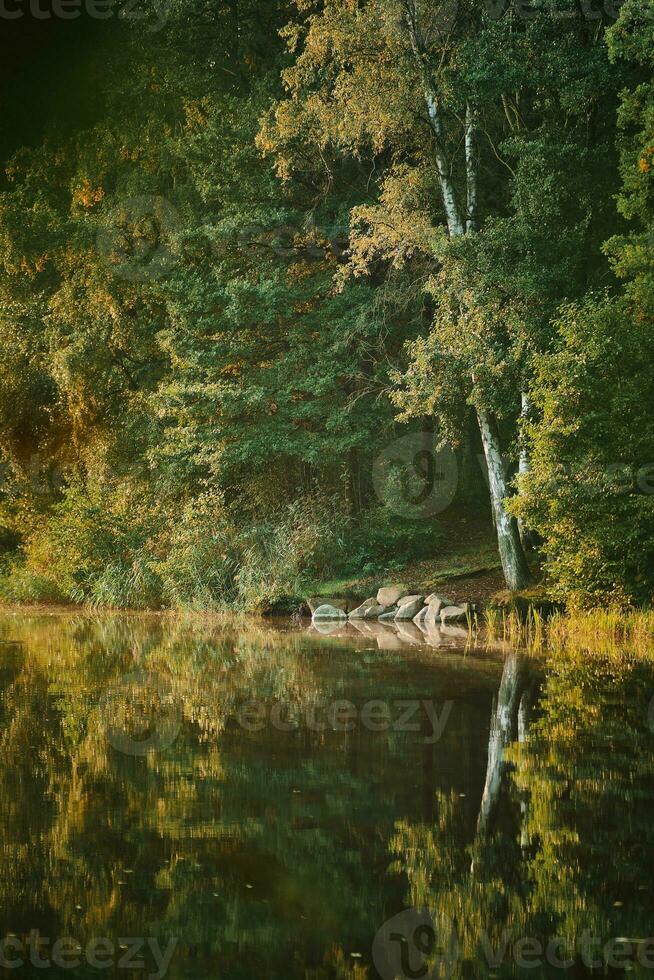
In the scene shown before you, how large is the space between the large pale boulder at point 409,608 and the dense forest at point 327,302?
1797mm

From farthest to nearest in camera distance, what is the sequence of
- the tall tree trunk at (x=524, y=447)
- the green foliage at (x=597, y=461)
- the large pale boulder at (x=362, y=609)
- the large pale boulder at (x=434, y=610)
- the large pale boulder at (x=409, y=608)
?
the large pale boulder at (x=362, y=609) → the large pale boulder at (x=409, y=608) → the large pale boulder at (x=434, y=610) → the tall tree trunk at (x=524, y=447) → the green foliage at (x=597, y=461)

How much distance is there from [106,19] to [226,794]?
27302mm

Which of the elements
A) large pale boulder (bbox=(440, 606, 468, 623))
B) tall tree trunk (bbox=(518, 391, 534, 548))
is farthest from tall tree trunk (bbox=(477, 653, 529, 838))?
large pale boulder (bbox=(440, 606, 468, 623))

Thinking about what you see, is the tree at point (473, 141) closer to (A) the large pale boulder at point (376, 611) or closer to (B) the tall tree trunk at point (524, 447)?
(B) the tall tree trunk at point (524, 447)

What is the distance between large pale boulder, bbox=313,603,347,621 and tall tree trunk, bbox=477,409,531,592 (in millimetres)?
3139

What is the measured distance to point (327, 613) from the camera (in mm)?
21000

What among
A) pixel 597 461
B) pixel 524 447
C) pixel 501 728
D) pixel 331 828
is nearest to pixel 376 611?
pixel 524 447

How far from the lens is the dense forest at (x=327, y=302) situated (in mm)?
17031

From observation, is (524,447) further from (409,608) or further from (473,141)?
(473,141)

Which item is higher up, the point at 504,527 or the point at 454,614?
the point at 504,527

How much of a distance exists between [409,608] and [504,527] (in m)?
2.28

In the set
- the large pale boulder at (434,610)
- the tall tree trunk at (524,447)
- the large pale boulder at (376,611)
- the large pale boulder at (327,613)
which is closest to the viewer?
the tall tree trunk at (524,447)

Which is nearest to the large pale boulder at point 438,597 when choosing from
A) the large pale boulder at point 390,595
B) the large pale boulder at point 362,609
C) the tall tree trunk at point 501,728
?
the large pale boulder at point 390,595

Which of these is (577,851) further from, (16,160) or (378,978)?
(16,160)
